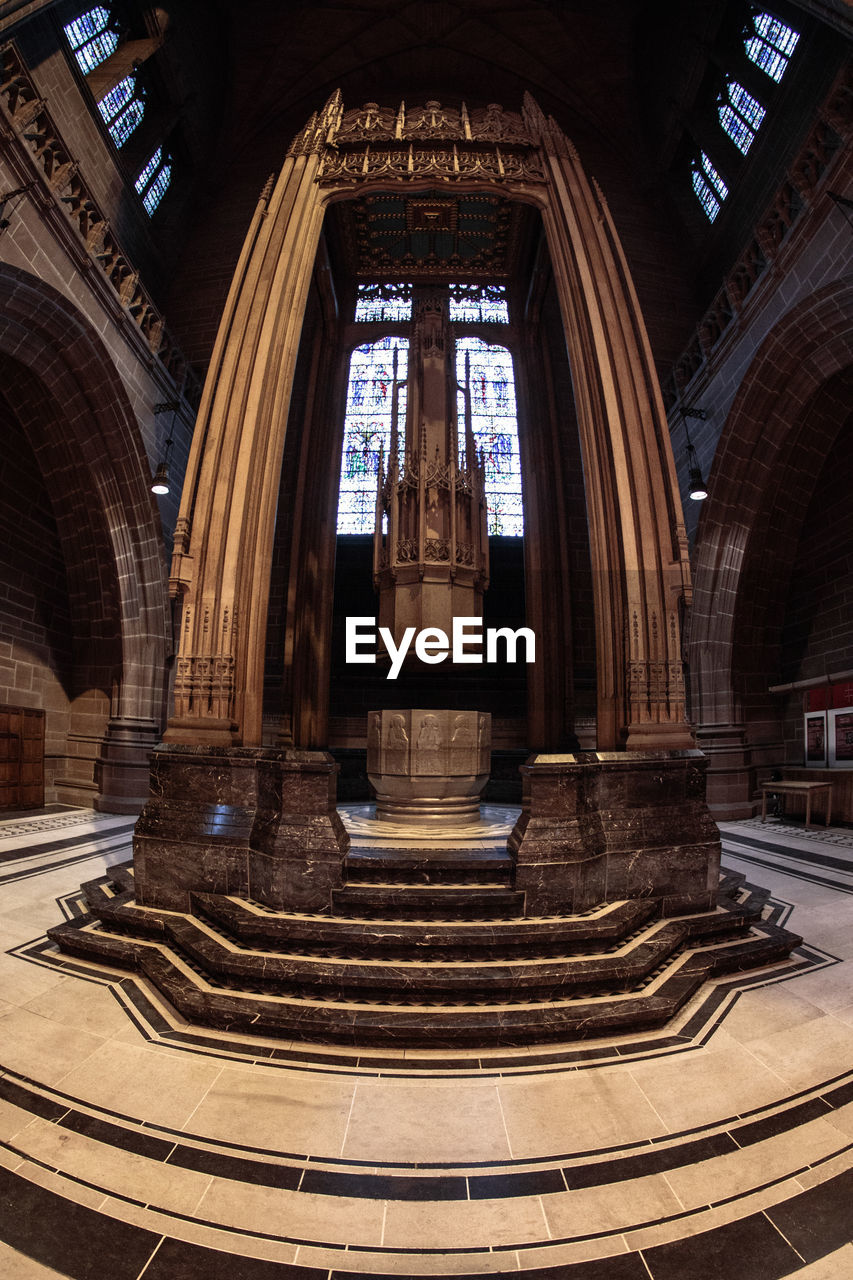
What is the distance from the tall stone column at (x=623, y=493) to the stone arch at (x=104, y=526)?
6478 mm

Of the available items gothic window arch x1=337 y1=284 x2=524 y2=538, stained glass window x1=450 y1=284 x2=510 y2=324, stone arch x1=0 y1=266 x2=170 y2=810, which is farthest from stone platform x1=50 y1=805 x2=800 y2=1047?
stained glass window x1=450 y1=284 x2=510 y2=324

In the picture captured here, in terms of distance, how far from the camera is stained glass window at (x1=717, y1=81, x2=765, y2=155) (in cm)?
1021

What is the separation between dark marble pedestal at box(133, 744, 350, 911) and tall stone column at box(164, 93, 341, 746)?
0.35m

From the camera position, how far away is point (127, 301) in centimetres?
814

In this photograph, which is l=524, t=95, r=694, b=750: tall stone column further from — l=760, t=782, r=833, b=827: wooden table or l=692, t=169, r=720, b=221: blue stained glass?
l=692, t=169, r=720, b=221: blue stained glass

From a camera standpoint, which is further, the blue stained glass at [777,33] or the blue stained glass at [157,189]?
the blue stained glass at [157,189]

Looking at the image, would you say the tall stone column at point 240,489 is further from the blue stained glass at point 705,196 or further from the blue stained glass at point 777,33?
the blue stained glass at point 705,196

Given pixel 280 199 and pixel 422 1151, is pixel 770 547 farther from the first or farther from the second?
pixel 422 1151

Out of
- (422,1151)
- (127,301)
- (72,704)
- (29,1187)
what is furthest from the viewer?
(72,704)

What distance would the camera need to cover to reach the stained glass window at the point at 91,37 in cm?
918

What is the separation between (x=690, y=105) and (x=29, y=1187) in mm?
17015

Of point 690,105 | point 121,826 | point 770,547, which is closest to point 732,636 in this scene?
point 770,547

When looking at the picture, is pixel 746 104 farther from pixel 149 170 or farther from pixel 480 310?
pixel 149 170

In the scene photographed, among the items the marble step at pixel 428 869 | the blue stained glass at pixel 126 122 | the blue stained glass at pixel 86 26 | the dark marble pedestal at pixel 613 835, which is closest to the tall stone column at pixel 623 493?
the dark marble pedestal at pixel 613 835
